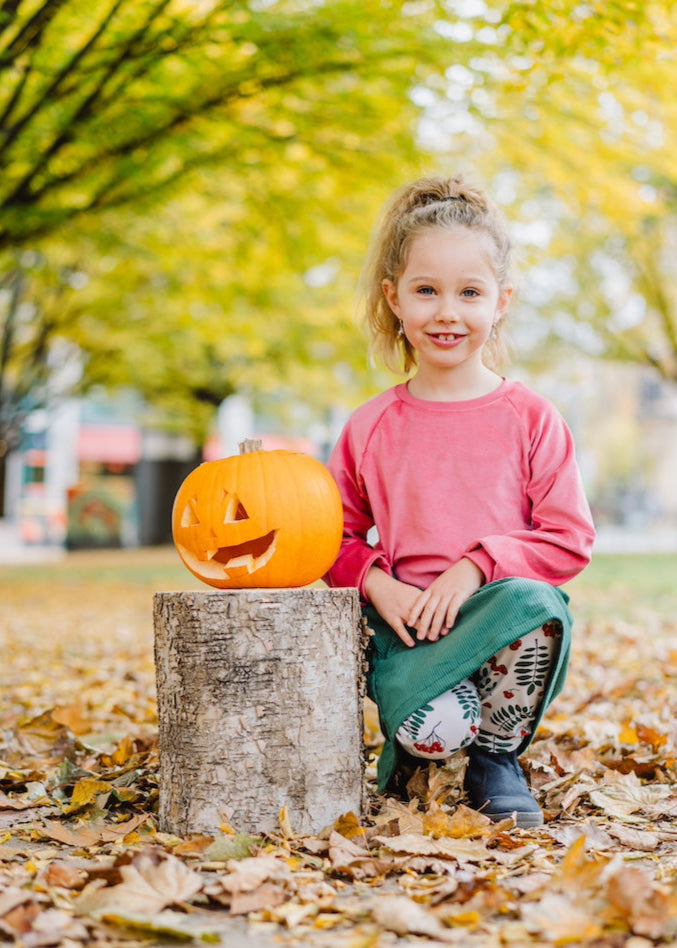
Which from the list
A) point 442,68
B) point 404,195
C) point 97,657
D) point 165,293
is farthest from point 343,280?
point 404,195

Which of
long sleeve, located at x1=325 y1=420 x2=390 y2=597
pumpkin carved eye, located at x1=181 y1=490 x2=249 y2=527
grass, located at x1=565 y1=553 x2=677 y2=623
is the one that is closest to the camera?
pumpkin carved eye, located at x1=181 y1=490 x2=249 y2=527

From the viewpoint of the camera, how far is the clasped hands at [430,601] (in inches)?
110

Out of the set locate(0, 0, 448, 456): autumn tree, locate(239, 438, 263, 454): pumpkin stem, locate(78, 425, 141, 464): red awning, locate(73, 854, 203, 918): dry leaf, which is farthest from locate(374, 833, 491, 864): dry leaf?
locate(78, 425, 141, 464): red awning

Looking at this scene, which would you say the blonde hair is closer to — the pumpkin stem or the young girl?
the young girl

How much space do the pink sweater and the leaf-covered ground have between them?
25.2 inches

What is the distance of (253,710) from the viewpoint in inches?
103

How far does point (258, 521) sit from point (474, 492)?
0.63 m

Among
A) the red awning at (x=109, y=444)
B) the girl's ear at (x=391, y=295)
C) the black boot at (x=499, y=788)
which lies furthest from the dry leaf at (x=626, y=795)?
the red awning at (x=109, y=444)

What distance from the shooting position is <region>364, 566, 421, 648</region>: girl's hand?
2861 millimetres

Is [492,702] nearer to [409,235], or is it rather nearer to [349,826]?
[349,826]

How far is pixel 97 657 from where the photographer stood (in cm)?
660

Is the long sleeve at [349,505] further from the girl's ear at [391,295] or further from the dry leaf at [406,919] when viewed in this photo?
the dry leaf at [406,919]

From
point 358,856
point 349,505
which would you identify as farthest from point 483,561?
point 358,856

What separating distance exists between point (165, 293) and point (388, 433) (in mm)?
11416
